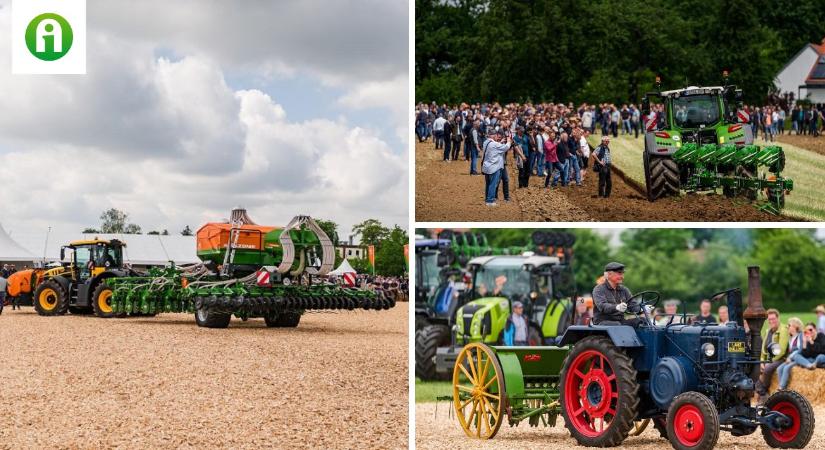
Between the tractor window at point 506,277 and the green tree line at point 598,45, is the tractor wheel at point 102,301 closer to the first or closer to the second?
the tractor window at point 506,277

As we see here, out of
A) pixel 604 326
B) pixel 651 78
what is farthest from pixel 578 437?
pixel 651 78

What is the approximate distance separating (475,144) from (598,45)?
3060mm

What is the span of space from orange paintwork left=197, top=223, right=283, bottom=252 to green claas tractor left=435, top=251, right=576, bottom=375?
23.7 ft

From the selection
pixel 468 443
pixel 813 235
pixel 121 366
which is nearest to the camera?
pixel 468 443

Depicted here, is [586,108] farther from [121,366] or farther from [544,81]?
[121,366]

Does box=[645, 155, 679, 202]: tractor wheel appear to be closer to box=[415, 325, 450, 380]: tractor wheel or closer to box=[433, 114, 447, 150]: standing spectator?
box=[433, 114, 447, 150]: standing spectator

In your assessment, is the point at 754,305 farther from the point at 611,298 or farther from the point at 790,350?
the point at 790,350

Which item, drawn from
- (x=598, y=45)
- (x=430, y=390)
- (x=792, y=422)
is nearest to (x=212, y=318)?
(x=430, y=390)

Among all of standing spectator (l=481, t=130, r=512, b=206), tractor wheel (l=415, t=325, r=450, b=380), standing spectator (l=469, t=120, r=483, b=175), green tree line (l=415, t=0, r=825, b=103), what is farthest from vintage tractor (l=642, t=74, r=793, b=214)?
tractor wheel (l=415, t=325, r=450, b=380)

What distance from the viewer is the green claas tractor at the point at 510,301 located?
16.0 metres

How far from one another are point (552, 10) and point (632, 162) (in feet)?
7.74

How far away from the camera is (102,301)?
28.0m

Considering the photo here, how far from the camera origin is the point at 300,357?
1695 centimetres

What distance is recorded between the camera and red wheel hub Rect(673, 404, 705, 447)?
8180 millimetres
